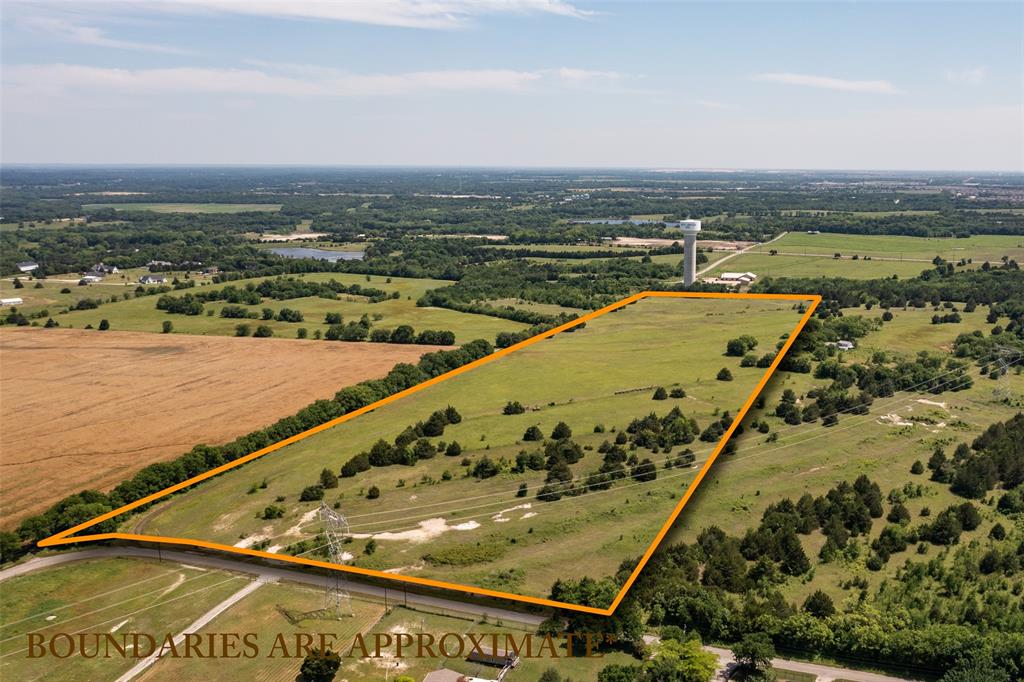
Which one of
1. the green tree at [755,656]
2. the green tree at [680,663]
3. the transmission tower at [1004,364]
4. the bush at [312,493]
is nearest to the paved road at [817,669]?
the green tree at [755,656]

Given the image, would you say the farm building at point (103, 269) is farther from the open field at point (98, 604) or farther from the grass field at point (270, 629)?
the grass field at point (270, 629)

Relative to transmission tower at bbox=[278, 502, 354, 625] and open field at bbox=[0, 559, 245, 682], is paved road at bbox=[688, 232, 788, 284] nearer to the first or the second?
open field at bbox=[0, 559, 245, 682]

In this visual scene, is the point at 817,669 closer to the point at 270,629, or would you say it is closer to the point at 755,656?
the point at 755,656

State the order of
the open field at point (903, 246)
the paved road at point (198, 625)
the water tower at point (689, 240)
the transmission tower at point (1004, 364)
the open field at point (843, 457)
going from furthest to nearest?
1. the open field at point (903, 246)
2. the transmission tower at point (1004, 364)
3. the water tower at point (689, 240)
4. the open field at point (843, 457)
5. the paved road at point (198, 625)

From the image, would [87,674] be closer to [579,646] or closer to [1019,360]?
[579,646]

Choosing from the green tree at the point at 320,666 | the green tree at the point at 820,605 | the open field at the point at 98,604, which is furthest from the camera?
the green tree at the point at 820,605

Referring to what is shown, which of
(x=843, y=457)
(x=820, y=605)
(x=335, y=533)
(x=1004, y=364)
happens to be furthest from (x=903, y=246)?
(x=335, y=533)

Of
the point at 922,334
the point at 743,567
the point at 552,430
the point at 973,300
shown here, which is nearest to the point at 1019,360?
the point at 922,334
